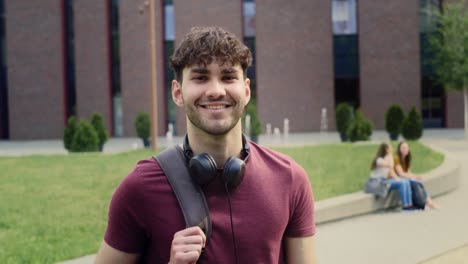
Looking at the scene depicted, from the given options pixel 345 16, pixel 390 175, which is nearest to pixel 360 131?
pixel 345 16

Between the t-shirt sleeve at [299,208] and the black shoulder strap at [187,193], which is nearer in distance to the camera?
the black shoulder strap at [187,193]

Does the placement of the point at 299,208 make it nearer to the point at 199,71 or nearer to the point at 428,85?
the point at 199,71

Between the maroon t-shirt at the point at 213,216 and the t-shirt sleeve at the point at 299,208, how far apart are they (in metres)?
0.05

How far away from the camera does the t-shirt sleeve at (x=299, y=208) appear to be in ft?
7.16

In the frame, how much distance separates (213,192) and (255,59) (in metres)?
32.5

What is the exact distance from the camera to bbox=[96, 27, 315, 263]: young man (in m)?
2.01

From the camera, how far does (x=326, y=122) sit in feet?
111

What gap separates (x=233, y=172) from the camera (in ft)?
6.44

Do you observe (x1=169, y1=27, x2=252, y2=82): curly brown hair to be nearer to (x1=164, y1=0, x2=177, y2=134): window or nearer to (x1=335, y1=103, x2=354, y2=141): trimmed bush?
(x1=335, y1=103, x2=354, y2=141): trimmed bush

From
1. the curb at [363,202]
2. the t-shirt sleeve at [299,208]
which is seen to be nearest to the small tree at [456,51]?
the curb at [363,202]

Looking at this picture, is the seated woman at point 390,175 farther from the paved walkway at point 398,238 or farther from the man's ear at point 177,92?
the man's ear at point 177,92

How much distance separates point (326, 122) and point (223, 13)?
347 inches

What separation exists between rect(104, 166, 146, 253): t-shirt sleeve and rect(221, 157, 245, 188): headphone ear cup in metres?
0.31

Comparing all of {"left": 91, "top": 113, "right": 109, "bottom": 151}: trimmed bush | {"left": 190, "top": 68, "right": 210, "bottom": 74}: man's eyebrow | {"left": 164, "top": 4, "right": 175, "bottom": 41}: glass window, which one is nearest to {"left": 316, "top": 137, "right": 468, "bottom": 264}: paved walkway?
{"left": 190, "top": 68, "right": 210, "bottom": 74}: man's eyebrow
